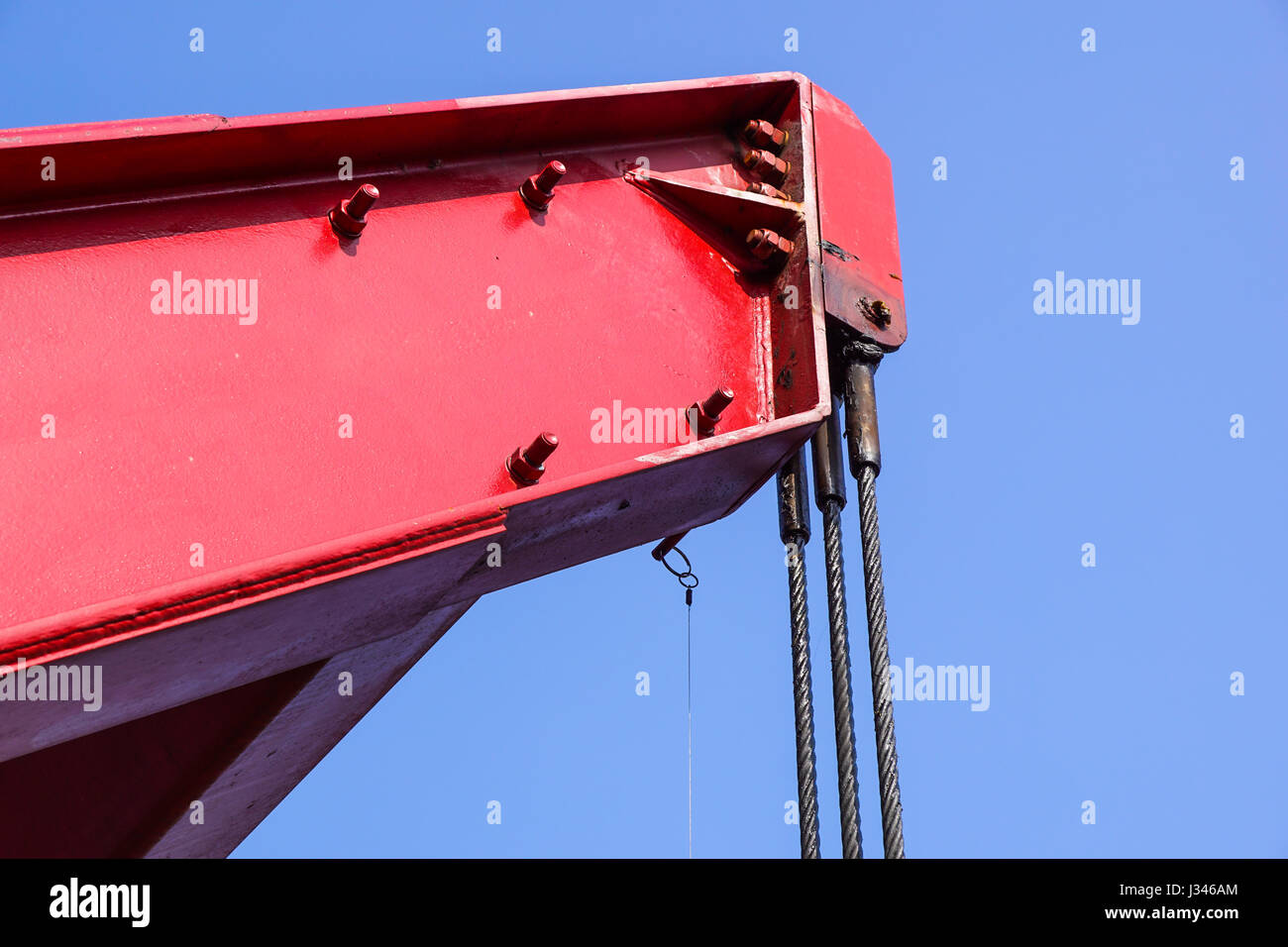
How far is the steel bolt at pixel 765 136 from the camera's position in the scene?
17.6ft

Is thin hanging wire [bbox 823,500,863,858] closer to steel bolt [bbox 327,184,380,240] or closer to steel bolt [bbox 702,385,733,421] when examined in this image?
steel bolt [bbox 702,385,733,421]

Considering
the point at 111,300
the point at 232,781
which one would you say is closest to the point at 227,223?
the point at 111,300

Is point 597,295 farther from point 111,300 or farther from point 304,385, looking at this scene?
point 111,300

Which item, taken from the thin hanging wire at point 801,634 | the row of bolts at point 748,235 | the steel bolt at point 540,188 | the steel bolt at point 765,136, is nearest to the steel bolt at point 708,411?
the row of bolts at point 748,235

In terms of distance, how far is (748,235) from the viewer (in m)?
5.21

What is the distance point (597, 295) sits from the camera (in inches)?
189

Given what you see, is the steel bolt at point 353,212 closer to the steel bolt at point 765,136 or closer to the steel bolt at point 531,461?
the steel bolt at point 531,461

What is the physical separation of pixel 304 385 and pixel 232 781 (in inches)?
51.4

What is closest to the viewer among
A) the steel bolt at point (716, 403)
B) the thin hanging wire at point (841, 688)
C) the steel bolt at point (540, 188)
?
the thin hanging wire at point (841, 688)

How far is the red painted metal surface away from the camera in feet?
11.7

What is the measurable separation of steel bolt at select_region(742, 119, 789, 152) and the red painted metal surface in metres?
0.01

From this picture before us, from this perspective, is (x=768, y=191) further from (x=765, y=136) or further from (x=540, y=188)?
(x=540, y=188)

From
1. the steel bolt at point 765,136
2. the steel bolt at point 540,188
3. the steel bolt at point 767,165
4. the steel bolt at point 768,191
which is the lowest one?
the steel bolt at point 540,188

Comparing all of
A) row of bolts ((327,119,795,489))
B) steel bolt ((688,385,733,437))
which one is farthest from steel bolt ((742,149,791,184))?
steel bolt ((688,385,733,437))
